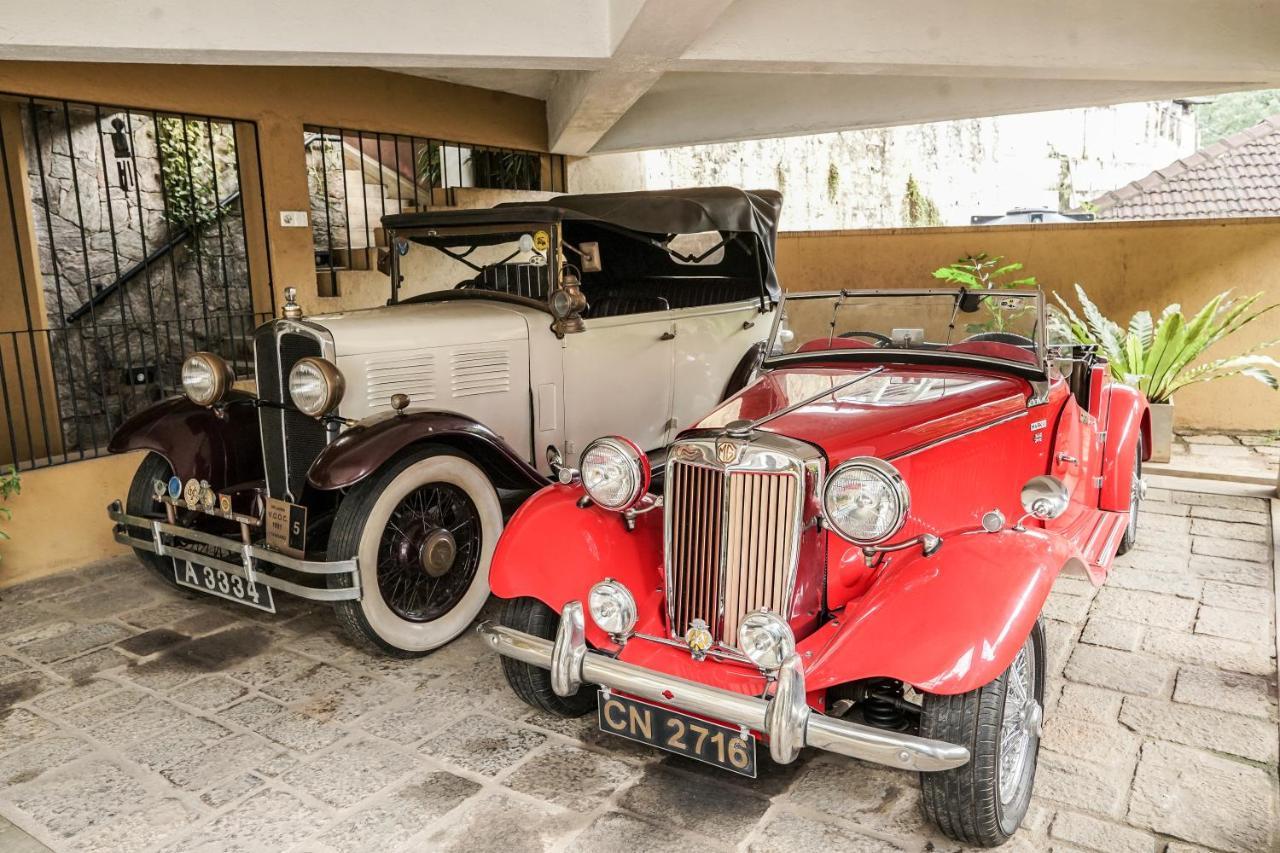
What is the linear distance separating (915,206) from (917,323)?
13.9m

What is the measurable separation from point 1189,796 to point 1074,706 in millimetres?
533

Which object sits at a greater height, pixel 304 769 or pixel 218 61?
pixel 218 61

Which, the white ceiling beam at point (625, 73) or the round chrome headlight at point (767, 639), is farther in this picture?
the white ceiling beam at point (625, 73)

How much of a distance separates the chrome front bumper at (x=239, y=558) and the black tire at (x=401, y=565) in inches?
1.8

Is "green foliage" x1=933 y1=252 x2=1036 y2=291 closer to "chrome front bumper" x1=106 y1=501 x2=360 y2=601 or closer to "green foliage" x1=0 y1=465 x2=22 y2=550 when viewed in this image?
"chrome front bumper" x1=106 y1=501 x2=360 y2=601

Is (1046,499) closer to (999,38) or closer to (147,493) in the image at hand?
(147,493)

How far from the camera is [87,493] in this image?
15.5 feet

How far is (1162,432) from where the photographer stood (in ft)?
20.1

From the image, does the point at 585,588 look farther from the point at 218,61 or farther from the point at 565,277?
the point at 218,61

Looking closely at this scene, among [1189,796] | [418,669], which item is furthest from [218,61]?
[1189,796]

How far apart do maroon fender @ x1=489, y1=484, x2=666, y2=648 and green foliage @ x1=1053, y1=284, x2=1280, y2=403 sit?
473cm

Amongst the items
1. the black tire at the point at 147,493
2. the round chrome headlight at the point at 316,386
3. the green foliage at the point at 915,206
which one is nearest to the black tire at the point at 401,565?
the round chrome headlight at the point at 316,386

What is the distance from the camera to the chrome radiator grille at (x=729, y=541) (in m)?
2.37

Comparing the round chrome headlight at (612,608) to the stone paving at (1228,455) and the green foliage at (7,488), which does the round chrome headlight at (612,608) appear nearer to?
the green foliage at (7,488)
